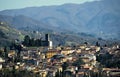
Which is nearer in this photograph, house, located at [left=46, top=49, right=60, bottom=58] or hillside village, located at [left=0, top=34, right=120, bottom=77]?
hillside village, located at [left=0, top=34, right=120, bottom=77]

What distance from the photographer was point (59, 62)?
64.6 meters

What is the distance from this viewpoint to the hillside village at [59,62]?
182ft

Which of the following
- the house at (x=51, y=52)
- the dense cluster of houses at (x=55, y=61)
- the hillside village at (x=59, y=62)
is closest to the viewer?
the hillside village at (x=59, y=62)

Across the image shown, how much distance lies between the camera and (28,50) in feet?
246

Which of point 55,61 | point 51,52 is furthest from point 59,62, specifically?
point 51,52

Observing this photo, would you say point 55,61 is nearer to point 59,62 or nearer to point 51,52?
point 59,62

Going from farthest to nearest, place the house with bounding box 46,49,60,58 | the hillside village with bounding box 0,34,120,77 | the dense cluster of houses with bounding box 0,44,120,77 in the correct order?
the house with bounding box 46,49,60,58 → the dense cluster of houses with bounding box 0,44,120,77 → the hillside village with bounding box 0,34,120,77

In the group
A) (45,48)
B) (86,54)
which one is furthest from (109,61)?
(45,48)

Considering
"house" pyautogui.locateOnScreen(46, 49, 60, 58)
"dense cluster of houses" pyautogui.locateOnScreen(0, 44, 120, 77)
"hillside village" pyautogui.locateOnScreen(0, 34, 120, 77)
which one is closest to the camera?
"hillside village" pyautogui.locateOnScreen(0, 34, 120, 77)

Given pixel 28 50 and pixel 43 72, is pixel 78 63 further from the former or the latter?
pixel 28 50

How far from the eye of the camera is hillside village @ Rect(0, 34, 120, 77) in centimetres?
5532

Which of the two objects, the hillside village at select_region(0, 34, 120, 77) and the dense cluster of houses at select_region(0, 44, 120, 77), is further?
the dense cluster of houses at select_region(0, 44, 120, 77)

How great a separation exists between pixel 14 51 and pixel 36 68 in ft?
48.1

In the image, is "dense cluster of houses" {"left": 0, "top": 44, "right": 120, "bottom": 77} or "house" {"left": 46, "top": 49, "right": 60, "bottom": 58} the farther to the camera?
"house" {"left": 46, "top": 49, "right": 60, "bottom": 58}
